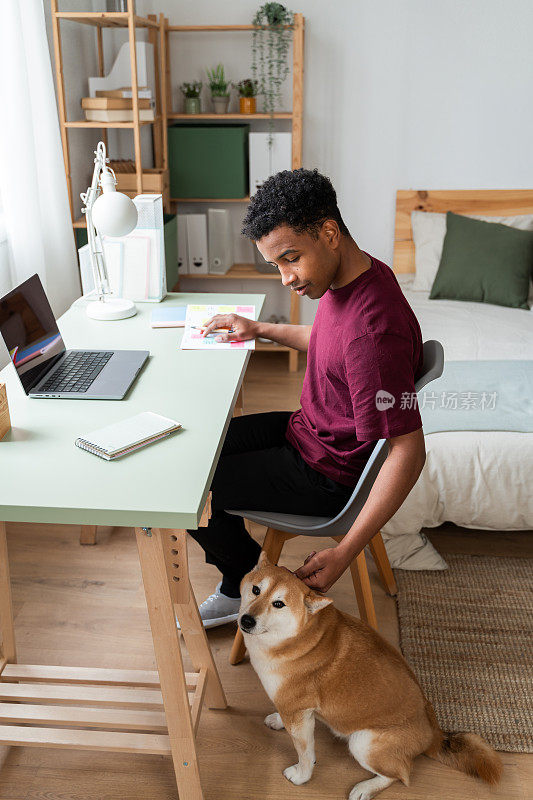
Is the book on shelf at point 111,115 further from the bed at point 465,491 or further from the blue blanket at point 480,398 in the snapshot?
the bed at point 465,491

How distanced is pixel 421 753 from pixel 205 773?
0.47 meters

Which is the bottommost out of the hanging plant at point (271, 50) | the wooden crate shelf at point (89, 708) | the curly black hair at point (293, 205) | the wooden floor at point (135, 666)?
the wooden floor at point (135, 666)

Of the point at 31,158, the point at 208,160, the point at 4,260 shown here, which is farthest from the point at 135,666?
the point at 208,160

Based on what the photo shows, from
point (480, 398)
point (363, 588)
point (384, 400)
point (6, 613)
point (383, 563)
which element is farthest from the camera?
point (480, 398)

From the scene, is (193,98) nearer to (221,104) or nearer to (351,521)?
(221,104)

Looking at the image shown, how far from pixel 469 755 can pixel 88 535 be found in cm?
129

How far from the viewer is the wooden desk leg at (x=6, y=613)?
5.36 feet

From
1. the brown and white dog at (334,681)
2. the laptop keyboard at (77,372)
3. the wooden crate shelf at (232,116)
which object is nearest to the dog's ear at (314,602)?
the brown and white dog at (334,681)

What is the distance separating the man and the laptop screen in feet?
1.59

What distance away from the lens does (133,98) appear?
9.27 feet

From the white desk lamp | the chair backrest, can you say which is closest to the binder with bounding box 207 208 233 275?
the white desk lamp

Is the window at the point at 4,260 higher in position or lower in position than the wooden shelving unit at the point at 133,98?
lower

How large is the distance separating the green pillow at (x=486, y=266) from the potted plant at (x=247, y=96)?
3.72 ft

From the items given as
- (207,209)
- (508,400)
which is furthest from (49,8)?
(508,400)
